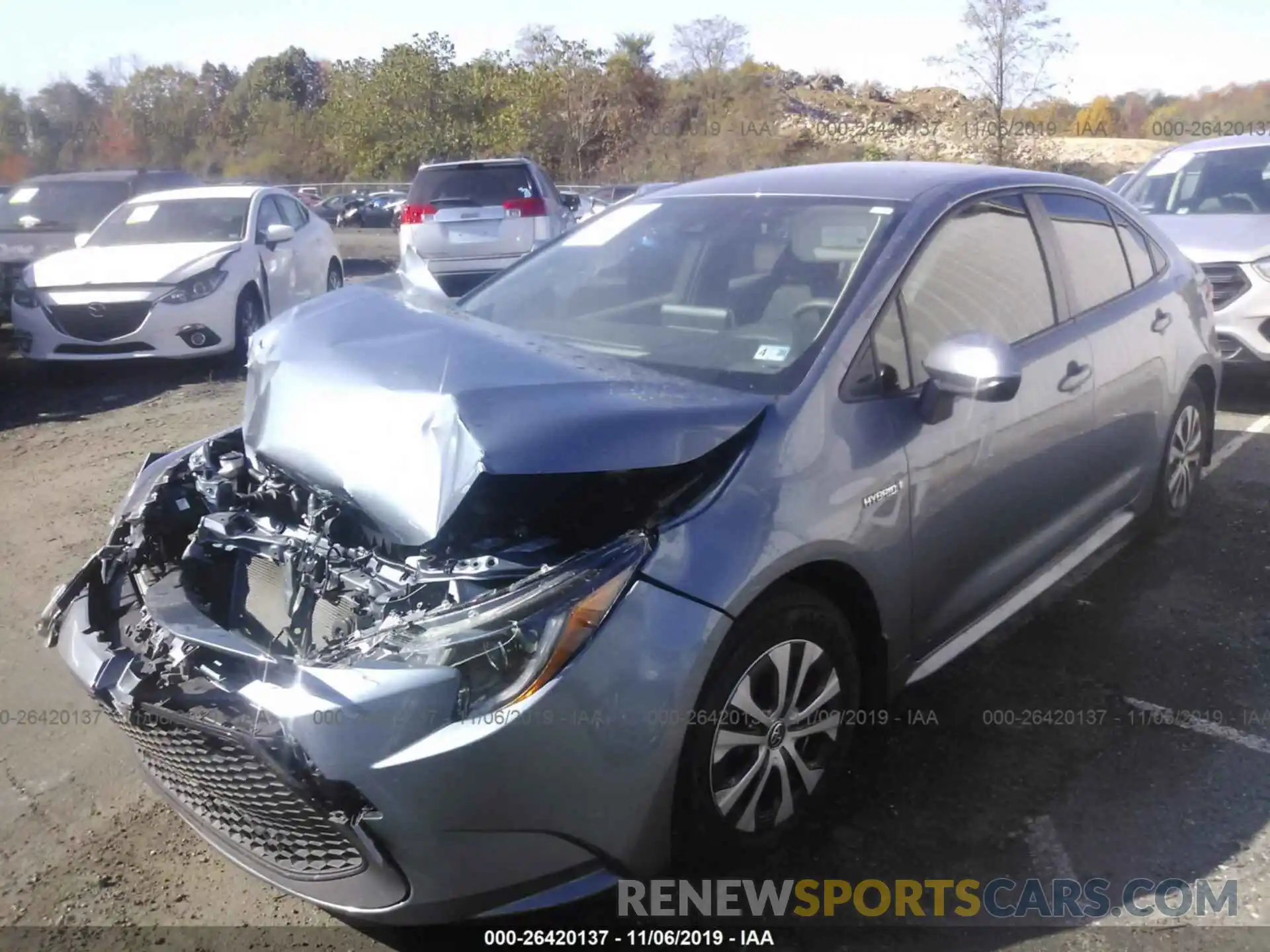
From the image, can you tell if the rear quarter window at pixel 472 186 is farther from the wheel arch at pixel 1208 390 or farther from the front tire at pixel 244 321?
the wheel arch at pixel 1208 390

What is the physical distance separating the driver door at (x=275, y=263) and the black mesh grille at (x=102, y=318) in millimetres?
1266

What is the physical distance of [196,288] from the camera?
850 cm

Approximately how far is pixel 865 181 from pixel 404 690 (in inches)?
93.6

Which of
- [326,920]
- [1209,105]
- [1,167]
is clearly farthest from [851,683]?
[1209,105]

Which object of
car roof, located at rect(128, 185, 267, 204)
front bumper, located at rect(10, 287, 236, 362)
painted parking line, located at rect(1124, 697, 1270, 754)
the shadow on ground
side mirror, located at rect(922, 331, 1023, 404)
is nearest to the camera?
side mirror, located at rect(922, 331, 1023, 404)

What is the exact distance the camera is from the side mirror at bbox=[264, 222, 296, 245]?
9.44 m

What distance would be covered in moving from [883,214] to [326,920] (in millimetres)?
2531

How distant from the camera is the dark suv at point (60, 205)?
440 inches

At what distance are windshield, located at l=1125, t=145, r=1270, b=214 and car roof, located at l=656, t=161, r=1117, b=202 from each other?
15.7ft

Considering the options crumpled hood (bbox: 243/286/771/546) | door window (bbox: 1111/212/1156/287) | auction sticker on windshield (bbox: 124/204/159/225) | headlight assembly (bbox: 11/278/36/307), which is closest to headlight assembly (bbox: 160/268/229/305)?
headlight assembly (bbox: 11/278/36/307)

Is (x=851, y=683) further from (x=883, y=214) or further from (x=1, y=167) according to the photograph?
(x=1, y=167)

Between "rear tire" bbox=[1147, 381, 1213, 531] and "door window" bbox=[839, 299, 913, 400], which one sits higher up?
"door window" bbox=[839, 299, 913, 400]

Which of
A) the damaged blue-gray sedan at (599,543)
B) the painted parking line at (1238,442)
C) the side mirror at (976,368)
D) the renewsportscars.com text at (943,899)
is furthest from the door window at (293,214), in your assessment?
the renewsportscars.com text at (943,899)

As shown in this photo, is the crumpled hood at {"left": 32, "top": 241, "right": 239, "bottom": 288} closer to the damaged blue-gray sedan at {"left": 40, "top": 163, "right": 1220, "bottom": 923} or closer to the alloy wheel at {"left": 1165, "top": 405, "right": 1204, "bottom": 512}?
the damaged blue-gray sedan at {"left": 40, "top": 163, "right": 1220, "bottom": 923}
